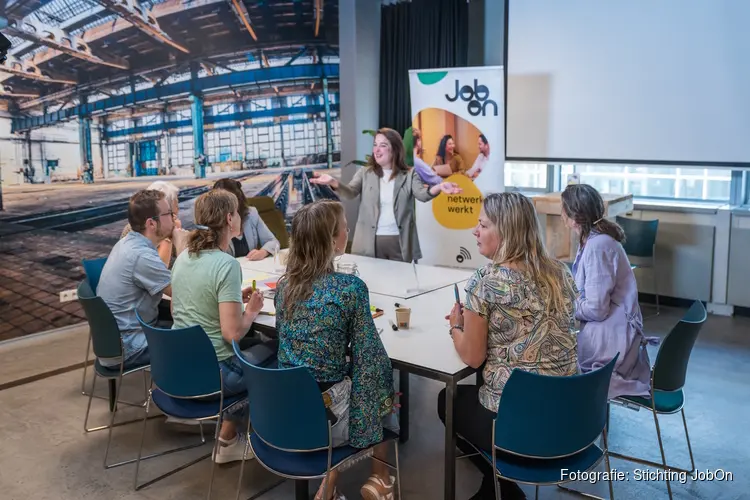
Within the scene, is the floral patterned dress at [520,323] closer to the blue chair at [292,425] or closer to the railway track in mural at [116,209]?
the blue chair at [292,425]

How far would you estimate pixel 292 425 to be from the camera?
87.6 inches

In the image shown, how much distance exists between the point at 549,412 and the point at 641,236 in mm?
3731

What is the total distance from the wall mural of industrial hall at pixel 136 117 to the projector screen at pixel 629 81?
2.02 meters

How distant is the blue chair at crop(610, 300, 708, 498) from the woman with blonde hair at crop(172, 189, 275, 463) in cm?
152

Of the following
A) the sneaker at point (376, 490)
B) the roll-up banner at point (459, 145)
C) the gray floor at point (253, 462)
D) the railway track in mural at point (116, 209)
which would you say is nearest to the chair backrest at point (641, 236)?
the roll-up banner at point (459, 145)

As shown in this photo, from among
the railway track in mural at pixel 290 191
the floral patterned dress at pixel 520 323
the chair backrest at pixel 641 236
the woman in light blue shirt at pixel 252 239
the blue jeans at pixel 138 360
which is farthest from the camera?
the railway track in mural at pixel 290 191

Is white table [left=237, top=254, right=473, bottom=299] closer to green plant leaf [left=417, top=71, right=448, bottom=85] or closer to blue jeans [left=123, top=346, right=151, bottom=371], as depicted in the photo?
blue jeans [left=123, top=346, right=151, bottom=371]

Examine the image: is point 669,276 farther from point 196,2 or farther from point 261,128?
point 196,2

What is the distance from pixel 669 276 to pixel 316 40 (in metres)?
3.91

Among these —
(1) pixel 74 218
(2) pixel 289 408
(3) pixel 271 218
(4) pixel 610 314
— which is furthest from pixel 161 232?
(1) pixel 74 218

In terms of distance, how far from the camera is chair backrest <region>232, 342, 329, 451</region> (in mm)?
2160

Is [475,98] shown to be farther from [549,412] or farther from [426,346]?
[549,412]

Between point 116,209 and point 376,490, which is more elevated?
point 116,209

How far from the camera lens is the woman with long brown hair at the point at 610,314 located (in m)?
2.85
